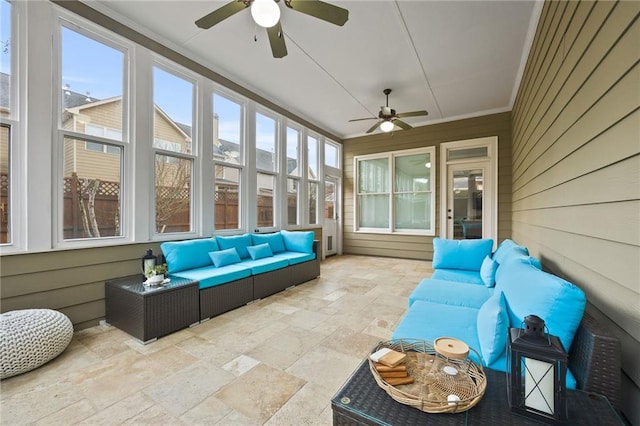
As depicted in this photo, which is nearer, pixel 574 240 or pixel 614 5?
pixel 614 5

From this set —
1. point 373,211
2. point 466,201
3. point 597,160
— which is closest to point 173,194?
point 597,160

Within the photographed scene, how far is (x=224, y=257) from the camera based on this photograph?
360 cm

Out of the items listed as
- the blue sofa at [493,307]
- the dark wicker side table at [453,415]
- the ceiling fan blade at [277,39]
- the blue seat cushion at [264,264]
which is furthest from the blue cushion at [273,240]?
the dark wicker side table at [453,415]

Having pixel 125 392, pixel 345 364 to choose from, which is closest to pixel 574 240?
pixel 345 364

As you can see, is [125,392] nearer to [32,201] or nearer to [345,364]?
[345,364]

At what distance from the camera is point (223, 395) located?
69.7 inches

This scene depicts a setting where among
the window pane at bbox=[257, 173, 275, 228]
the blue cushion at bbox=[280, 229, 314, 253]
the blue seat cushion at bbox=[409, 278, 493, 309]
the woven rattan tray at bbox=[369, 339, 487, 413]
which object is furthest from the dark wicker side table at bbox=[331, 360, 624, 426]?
the window pane at bbox=[257, 173, 275, 228]

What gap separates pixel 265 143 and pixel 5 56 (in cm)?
333

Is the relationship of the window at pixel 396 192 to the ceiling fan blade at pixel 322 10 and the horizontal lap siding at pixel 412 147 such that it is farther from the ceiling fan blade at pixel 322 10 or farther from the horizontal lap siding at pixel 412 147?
the ceiling fan blade at pixel 322 10

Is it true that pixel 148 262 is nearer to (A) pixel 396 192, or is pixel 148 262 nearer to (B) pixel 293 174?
(B) pixel 293 174

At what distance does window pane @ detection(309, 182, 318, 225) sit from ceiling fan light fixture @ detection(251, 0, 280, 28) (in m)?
4.43

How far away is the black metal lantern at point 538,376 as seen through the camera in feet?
3.08

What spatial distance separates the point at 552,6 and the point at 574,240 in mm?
2093

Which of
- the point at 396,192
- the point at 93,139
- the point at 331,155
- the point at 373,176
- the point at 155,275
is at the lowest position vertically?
the point at 155,275
